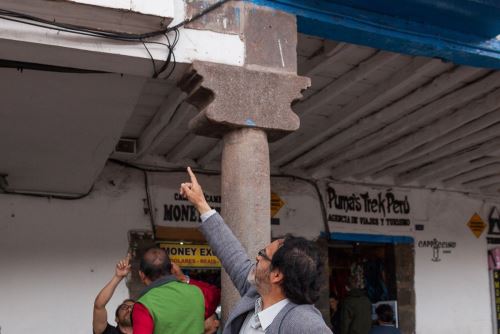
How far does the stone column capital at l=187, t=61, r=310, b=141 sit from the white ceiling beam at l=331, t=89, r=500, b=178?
129 inches

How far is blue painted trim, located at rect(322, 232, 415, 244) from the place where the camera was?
930 cm

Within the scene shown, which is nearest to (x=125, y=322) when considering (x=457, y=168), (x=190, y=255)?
(x=190, y=255)

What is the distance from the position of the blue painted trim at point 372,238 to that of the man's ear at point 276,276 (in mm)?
6802

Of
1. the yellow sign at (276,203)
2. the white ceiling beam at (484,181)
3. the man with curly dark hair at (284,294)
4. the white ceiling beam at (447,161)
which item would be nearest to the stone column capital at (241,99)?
the man with curly dark hair at (284,294)

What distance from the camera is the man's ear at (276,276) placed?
2461 millimetres

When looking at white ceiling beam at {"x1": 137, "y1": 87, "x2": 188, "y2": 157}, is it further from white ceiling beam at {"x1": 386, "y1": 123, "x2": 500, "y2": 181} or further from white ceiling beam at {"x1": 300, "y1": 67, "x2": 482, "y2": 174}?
white ceiling beam at {"x1": 386, "y1": 123, "x2": 500, "y2": 181}

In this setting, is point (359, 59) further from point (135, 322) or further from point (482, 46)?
point (135, 322)

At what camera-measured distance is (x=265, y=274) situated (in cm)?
252

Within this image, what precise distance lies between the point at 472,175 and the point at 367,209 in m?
1.68

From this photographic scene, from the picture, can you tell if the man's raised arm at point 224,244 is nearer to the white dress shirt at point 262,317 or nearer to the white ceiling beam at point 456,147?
the white dress shirt at point 262,317

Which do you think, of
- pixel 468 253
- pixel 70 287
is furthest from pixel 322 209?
pixel 70 287

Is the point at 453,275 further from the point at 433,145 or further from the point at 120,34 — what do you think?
the point at 120,34

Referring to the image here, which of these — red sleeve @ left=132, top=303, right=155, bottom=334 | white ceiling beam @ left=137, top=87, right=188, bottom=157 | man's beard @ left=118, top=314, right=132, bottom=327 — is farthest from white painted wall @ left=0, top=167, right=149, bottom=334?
red sleeve @ left=132, top=303, right=155, bottom=334

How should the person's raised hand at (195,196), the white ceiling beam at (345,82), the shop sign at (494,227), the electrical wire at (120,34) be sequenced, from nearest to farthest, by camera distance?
the person's raised hand at (195,196), the electrical wire at (120,34), the white ceiling beam at (345,82), the shop sign at (494,227)
